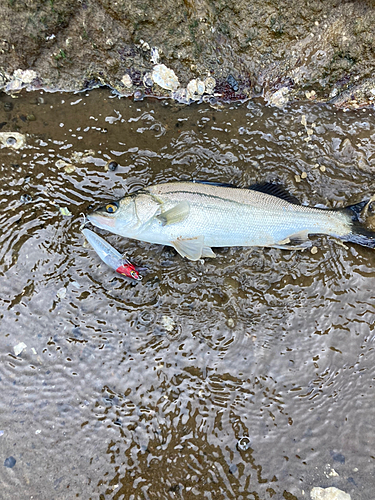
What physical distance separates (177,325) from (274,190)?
1.83 metres

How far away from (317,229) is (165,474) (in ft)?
9.55

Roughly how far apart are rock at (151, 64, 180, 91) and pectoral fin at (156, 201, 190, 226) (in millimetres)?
1472

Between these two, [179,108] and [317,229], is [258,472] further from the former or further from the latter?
[179,108]

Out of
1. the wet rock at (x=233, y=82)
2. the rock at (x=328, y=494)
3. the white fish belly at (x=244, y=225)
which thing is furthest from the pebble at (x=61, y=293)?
the rock at (x=328, y=494)

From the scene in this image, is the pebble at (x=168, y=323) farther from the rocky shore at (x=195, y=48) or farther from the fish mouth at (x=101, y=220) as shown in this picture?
the rocky shore at (x=195, y=48)

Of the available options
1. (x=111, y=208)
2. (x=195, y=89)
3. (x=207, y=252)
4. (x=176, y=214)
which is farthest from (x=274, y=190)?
(x=111, y=208)

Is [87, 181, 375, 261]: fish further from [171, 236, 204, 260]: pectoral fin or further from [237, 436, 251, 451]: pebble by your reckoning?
[237, 436, 251, 451]: pebble

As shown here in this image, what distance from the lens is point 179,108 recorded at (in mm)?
3672

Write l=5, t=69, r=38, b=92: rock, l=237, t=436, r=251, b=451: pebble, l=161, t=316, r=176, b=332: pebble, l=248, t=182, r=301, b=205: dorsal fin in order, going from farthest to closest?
1. l=5, t=69, r=38, b=92: rock
2. l=248, t=182, r=301, b=205: dorsal fin
3. l=161, t=316, r=176, b=332: pebble
4. l=237, t=436, r=251, b=451: pebble

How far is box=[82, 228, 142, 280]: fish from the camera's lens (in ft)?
10.9

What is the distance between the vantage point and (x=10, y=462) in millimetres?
2998

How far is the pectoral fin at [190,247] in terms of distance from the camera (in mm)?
3215

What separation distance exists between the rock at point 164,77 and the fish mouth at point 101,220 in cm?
170

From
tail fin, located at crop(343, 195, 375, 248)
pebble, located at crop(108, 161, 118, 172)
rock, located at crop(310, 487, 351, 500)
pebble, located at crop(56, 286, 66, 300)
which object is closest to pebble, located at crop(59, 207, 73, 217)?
pebble, located at crop(108, 161, 118, 172)
